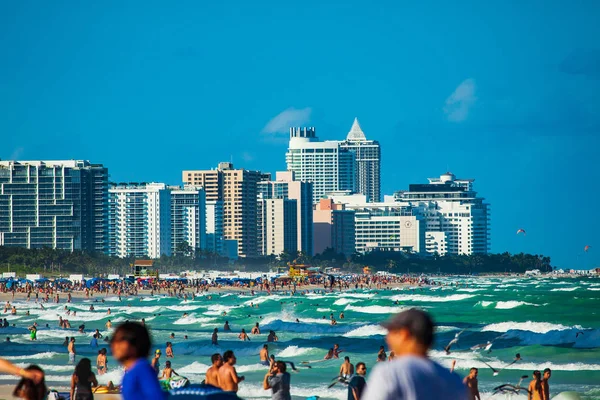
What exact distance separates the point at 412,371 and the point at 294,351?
3253cm

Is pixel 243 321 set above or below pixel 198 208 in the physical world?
below

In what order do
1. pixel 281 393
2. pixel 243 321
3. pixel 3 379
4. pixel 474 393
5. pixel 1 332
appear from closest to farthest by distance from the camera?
pixel 281 393 < pixel 474 393 < pixel 3 379 < pixel 1 332 < pixel 243 321

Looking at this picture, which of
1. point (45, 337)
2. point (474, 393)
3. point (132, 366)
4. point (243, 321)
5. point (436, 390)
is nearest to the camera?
point (436, 390)

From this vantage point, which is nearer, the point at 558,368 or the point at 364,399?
the point at 364,399

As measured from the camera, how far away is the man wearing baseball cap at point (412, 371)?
4.33 meters

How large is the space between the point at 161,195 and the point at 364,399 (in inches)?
7638

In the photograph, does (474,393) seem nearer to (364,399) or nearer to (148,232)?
(364,399)

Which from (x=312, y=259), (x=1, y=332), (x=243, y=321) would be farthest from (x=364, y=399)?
(x=312, y=259)

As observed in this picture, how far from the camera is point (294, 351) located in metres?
36.6

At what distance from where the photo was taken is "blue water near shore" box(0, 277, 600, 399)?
28633 mm

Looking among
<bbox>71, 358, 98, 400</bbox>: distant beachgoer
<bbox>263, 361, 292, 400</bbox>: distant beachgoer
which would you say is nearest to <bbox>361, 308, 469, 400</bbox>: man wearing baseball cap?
<bbox>263, 361, 292, 400</bbox>: distant beachgoer

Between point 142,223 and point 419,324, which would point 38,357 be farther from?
point 142,223

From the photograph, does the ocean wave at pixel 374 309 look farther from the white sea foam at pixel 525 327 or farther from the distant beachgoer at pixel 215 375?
the distant beachgoer at pixel 215 375

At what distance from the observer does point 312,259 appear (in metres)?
195
